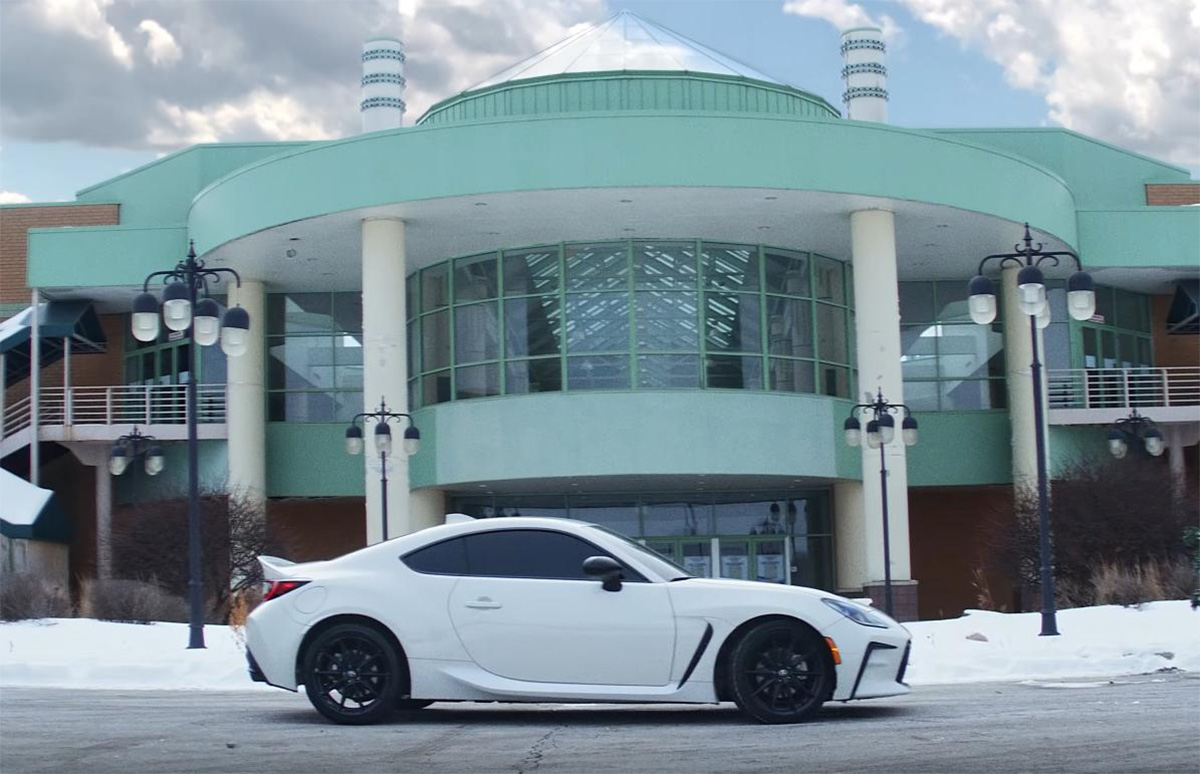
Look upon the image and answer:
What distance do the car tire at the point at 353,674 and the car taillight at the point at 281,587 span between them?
0.40 meters

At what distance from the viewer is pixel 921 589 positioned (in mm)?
40031

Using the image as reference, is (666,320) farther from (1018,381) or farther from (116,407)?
(116,407)

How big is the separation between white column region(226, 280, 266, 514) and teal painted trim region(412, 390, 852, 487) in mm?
5532

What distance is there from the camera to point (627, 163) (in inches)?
1163

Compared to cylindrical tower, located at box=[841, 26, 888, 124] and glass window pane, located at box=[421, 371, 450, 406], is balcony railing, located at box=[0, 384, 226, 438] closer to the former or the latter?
glass window pane, located at box=[421, 371, 450, 406]

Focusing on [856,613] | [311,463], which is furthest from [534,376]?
[856,613]

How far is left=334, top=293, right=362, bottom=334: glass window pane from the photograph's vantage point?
125ft

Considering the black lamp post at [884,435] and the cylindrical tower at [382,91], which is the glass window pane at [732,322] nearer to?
the black lamp post at [884,435]

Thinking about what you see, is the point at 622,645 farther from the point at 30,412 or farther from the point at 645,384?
the point at 30,412

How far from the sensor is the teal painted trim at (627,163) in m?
29.6

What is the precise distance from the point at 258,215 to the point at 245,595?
24.9 feet

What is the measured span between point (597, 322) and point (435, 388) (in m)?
4.15

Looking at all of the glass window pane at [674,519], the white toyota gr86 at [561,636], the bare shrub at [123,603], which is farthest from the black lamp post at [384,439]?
the white toyota gr86 at [561,636]

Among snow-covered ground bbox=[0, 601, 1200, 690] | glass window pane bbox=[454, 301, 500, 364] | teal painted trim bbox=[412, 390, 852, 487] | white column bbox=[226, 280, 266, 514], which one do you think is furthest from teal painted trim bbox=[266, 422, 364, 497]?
snow-covered ground bbox=[0, 601, 1200, 690]
